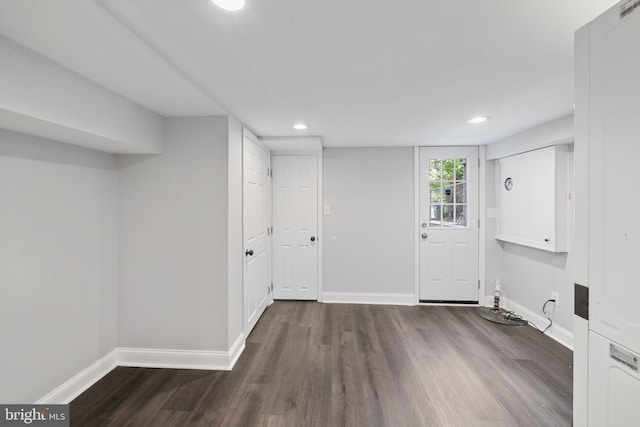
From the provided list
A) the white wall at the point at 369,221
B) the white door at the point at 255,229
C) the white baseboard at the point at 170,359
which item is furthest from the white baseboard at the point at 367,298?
the white baseboard at the point at 170,359

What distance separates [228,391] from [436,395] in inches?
62.1

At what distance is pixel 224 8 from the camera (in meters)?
1.10

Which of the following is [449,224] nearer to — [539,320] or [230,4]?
[539,320]

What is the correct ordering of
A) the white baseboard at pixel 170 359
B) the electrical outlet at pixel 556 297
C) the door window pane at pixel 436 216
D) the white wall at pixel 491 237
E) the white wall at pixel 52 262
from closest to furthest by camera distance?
the white wall at pixel 52 262
the white baseboard at pixel 170 359
the electrical outlet at pixel 556 297
the white wall at pixel 491 237
the door window pane at pixel 436 216

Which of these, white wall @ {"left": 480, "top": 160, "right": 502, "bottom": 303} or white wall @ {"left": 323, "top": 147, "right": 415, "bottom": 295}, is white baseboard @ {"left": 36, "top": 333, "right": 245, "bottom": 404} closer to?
white wall @ {"left": 323, "top": 147, "right": 415, "bottom": 295}

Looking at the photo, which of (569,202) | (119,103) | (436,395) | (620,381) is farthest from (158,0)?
(569,202)

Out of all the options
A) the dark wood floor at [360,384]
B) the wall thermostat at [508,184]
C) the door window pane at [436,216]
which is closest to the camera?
the dark wood floor at [360,384]

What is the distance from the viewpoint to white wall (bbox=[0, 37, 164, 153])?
126cm

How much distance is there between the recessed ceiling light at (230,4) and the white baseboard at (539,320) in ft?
12.5

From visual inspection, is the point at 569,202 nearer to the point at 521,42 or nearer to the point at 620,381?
the point at 521,42

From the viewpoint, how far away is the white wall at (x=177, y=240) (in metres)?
2.35

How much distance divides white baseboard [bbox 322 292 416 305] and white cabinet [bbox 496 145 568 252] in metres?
1.51

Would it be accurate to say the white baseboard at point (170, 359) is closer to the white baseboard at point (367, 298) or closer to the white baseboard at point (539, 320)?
the white baseboard at point (367, 298)

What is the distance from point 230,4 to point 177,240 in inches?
75.1
